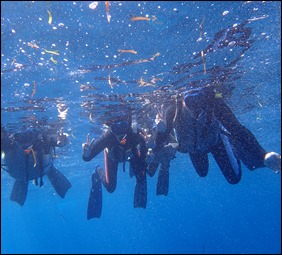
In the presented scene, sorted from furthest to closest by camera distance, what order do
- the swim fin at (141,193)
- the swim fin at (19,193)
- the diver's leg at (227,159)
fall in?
the swim fin at (19,193), the swim fin at (141,193), the diver's leg at (227,159)

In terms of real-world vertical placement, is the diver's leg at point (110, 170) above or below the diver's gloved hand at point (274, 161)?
below

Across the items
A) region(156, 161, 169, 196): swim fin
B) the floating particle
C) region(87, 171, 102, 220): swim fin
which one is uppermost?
the floating particle

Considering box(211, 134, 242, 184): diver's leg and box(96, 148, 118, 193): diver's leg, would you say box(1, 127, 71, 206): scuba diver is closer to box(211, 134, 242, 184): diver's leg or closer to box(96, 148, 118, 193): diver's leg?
box(96, 148, 118, 193): diver's leg

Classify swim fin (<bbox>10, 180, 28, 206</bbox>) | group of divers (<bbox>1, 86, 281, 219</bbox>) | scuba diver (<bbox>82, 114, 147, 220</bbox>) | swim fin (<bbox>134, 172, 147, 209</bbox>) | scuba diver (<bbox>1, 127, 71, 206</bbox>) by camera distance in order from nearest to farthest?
group of divers (<bbox>1, 86, 281, 219</bbox>) → scuba diver (<bbox>1, 127, 71, 206</bbox>) → scuba diver (<bbox>82, 114, 147, 220</bbox>) → swim fin (<bbox>134, 172, 147, 209</bbox>) → swim fin (<bbox>10, 180, 28, 206</bbox>)

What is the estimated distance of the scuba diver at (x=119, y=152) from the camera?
9539 mm

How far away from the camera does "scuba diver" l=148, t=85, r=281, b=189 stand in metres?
7.72

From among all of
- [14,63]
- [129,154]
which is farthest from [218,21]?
[14,63]

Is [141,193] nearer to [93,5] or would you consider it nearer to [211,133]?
[211,133]

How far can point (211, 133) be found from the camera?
8484 millimetres

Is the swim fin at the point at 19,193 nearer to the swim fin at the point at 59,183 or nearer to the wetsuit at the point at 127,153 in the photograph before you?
the swim fin at the point at 59,183

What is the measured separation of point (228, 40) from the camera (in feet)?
34.2

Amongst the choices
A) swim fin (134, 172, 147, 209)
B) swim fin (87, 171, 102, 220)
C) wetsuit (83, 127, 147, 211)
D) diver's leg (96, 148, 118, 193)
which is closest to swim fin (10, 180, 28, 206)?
swim fin (87, 171, 102, 220)

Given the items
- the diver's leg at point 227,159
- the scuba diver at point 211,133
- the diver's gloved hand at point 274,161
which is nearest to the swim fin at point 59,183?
the scuba diver at point 211,133

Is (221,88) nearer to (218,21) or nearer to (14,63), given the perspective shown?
(218,21)
